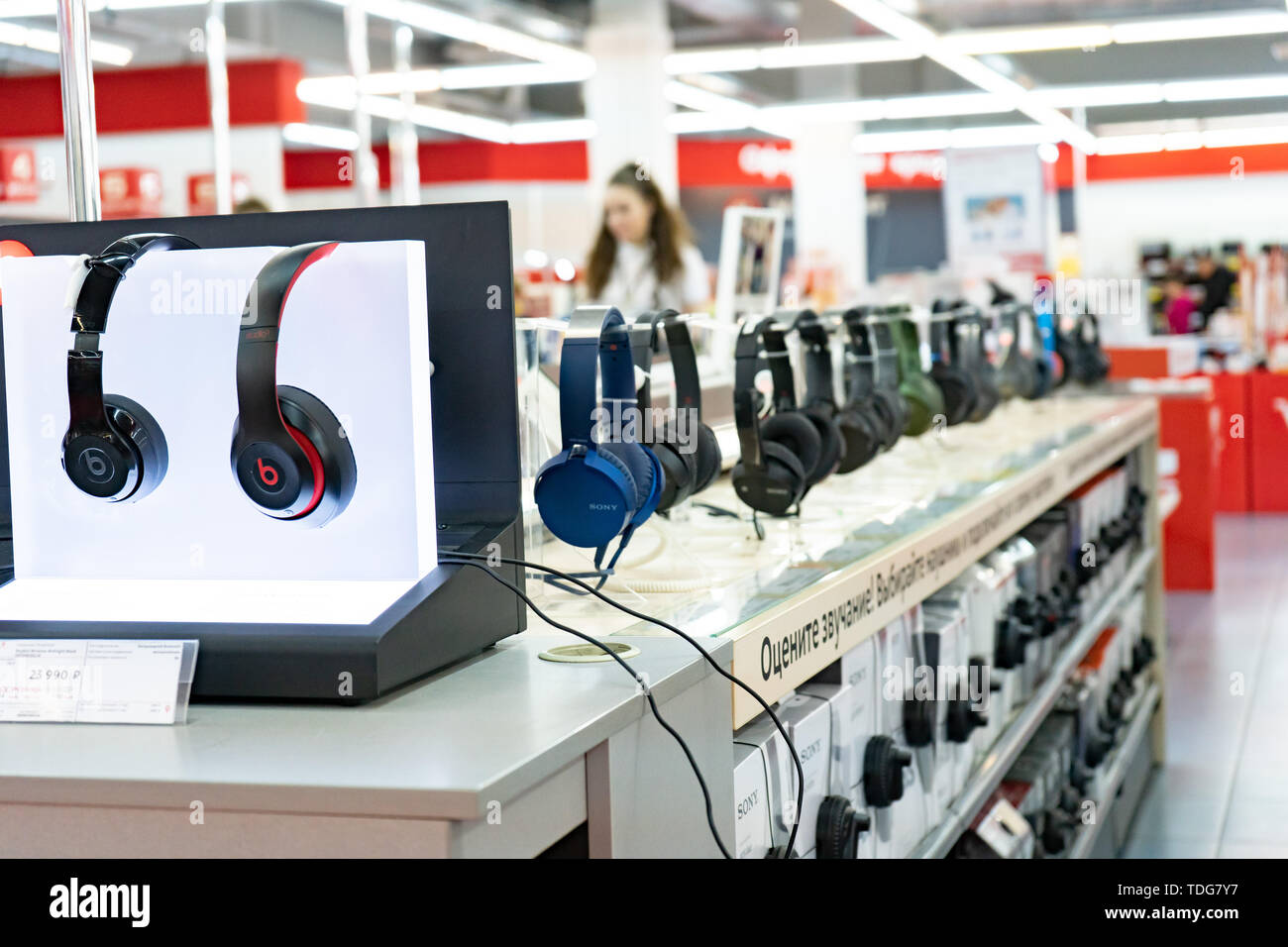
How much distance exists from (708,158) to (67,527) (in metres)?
17.9

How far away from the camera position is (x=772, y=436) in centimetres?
203

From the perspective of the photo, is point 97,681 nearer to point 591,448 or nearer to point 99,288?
point 99,288

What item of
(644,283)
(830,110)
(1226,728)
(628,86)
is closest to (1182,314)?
(830,110)

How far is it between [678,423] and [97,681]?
79cm

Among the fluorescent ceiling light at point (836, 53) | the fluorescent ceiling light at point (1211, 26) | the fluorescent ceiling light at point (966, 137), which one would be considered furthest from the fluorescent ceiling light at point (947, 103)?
the fluorescent ceiling light at point (1211, 26)

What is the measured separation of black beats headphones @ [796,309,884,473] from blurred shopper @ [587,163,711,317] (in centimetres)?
196

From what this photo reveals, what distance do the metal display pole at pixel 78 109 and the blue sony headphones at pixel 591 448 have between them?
A: 1.71 feet

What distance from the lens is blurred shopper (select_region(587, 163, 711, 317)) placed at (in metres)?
4.34

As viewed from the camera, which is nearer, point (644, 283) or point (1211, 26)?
point (644, 283)

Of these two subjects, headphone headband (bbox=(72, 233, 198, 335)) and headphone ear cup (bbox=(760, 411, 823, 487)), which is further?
headphone ear cup (bbox=(760, 411, 823, 487))

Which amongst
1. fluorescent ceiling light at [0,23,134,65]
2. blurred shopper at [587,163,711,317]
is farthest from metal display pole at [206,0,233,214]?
fluorescent ceiling light at [0,23,134,65]

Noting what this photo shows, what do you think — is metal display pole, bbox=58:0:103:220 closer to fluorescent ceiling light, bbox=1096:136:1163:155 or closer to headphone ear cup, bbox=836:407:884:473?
headphone ear cup, bbox=836:407:884:473

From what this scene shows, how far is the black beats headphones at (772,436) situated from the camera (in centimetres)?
190

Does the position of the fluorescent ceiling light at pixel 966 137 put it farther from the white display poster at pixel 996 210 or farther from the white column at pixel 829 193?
the white display poster at pixel 996 210
